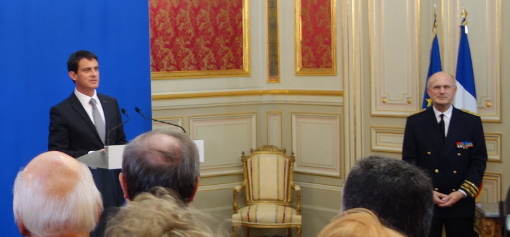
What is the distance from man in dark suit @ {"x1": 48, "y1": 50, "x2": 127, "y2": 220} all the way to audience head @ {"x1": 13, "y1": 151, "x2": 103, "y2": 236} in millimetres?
2211

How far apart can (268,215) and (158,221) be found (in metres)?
4.73

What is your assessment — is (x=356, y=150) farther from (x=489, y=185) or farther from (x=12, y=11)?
(x=12, y=11)

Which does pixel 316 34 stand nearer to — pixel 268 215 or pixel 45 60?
pixel 268 215

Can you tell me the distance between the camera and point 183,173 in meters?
2.11

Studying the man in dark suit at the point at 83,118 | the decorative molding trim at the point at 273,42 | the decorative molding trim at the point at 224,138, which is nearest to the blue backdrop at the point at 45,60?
the man in dark suit at the point at 83,118

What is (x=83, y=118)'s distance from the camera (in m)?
4.27

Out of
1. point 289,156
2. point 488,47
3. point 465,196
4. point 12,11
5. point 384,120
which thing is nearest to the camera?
point 465,196

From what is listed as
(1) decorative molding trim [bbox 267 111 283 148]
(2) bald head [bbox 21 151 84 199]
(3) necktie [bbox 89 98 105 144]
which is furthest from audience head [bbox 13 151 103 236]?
(1) decorative molding trim [bbox 267 111 283 148]

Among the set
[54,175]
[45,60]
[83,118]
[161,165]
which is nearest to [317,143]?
[45,60]

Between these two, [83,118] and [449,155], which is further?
[449,155]

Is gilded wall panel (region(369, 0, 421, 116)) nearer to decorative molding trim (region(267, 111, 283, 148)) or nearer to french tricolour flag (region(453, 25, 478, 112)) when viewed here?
french tricolour flag (region(453, 25, 478, 112))

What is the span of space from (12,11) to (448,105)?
287 cm

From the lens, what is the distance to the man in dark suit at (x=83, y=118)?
4.21 metres

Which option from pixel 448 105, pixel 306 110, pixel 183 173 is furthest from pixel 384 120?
pixel 183 173
